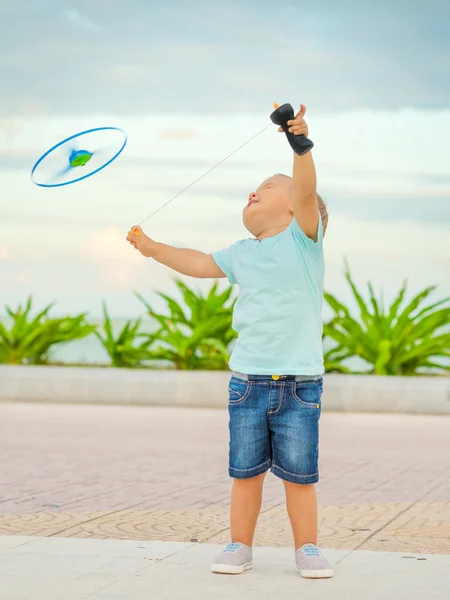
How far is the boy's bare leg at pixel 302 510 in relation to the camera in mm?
4566

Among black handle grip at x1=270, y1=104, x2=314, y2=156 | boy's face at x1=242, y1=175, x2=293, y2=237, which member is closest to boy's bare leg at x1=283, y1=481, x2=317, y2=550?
boy's face at x1=242, y1=175, x2=293, y2=237

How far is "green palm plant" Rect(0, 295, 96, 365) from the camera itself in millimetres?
16359

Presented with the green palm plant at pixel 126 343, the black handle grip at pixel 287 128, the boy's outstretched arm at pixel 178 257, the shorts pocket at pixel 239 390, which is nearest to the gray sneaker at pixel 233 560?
the shorts pocket at pixel 239 390

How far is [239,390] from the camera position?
4.54 meters

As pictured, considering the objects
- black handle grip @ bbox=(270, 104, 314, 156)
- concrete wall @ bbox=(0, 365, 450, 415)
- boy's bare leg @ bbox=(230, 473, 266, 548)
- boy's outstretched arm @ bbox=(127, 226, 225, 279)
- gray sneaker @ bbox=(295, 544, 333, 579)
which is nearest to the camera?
black handle grip @ bbox=(270, 104, 314, 156)

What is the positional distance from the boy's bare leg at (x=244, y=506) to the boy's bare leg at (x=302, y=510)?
0.42ft

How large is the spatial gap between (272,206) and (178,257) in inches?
18.2

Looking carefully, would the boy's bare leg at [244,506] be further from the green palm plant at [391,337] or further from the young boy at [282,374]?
the green palm plant at [391,337]

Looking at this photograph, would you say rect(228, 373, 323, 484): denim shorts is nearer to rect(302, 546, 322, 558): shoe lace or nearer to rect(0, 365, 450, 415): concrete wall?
rect(302, 546, 322, 558): shoe lace

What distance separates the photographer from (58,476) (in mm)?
8211

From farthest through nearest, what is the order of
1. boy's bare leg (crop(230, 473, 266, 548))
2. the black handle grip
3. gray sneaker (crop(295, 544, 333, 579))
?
boy's bare leg (crop(230, 473, 266, 548)) < gray sneaker (crop(295, 544, 333, 579)) < the black handle grip

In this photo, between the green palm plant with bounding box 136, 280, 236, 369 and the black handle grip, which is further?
the green palm plant with bounding box 136, 280, 236, 369

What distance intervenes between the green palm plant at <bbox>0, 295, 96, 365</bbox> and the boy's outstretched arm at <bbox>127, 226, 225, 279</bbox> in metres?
11.7

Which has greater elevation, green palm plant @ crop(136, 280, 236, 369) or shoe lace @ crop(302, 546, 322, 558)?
green palm plant @ crop(136, 280, 236, 369)
